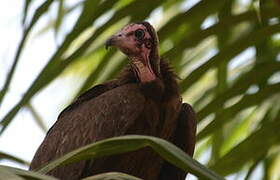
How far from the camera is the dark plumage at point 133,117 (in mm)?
3072

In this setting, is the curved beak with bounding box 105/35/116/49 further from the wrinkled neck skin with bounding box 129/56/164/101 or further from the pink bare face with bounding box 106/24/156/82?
the wrinkled neck skin with bounding box 129/56/164/101

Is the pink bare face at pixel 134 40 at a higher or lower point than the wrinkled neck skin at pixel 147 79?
higher

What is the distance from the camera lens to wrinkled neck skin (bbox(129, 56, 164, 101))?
317cm

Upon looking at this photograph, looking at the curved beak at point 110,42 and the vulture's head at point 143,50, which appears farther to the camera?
the vulture's head at point 143,50

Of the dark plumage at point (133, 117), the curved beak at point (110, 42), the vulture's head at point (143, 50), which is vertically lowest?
the dark plumage at point (133, 117)

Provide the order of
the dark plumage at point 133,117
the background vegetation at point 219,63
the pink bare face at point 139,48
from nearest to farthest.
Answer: the background vegetation at point 219,63 < the dark plumage at point 133,117 < the pink bare face at point 139,48

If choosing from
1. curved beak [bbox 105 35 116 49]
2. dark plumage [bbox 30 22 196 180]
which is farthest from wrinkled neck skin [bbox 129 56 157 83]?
curved beak [bbox 105 35 116 49]

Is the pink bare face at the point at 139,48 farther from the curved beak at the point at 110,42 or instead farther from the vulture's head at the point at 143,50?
the curved beak at the point at 110,42

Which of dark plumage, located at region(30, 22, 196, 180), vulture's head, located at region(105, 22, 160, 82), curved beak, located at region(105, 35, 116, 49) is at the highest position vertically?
curved beak, located at region(105, 35, 116, 49)

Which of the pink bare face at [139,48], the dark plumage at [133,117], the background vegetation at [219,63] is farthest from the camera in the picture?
the pink bare face at [139,48]

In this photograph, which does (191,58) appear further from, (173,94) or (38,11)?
(38,11)

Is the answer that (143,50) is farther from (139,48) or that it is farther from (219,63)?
(219,63)

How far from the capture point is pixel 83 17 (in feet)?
8.34

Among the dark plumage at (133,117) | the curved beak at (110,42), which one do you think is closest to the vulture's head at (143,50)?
the dark plumage at (133,117)
